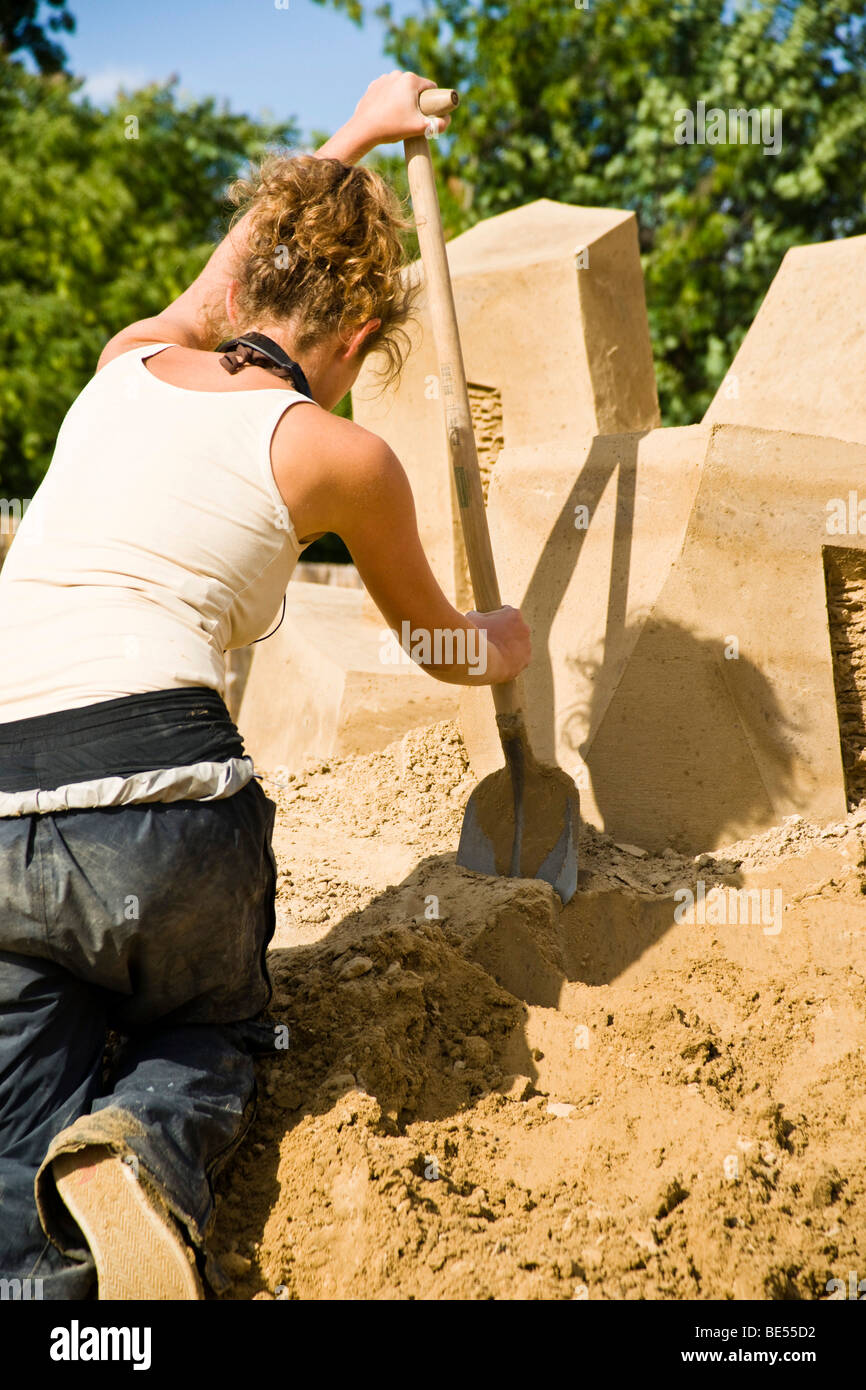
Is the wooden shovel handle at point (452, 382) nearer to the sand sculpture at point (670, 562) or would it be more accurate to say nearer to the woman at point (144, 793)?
the sand sculpture at point (670, 562)

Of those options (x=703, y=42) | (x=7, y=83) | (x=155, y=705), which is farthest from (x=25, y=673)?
(x=7, y=83)

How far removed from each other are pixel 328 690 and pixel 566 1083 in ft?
6.35

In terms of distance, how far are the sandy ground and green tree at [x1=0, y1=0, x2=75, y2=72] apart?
16137 mm

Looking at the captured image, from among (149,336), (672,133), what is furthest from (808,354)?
(672,133)

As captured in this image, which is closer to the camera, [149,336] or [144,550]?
[144,550]

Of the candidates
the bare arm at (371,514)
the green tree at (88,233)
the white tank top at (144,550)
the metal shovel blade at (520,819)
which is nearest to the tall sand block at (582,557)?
the metal shovel blade at (520,819)

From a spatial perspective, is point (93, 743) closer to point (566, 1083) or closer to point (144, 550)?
point (144, 550)

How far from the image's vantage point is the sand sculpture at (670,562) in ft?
9.00

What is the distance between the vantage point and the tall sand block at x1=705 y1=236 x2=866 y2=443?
3.28m

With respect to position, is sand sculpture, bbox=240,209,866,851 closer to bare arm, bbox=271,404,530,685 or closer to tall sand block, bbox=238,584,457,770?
tall sand block, bbox=238,584,457,770

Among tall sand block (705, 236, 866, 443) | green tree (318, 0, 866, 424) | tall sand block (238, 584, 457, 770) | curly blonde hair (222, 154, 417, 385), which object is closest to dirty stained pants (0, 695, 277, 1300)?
curly blonde hair (222, 154, 417, 385)

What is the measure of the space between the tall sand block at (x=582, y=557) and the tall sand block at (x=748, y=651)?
2 centimetres

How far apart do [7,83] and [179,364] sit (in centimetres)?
1352

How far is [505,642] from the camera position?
2348 millimetres
